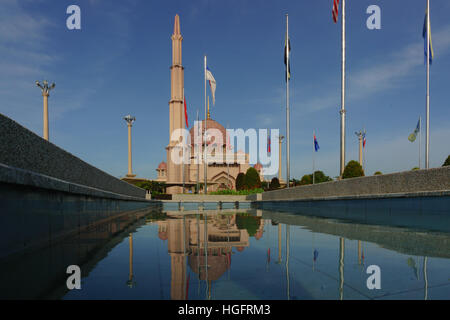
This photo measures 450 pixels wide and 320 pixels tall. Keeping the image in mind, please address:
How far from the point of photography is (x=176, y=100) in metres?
55.3

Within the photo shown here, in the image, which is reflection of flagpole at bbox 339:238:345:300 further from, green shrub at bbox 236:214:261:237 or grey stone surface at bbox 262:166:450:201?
grey stone surface at bbox 262:166:450:201

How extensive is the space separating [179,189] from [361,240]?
54.9 m

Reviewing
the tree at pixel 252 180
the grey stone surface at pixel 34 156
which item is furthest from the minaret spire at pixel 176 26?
the grey stone surface at pixel 34 156

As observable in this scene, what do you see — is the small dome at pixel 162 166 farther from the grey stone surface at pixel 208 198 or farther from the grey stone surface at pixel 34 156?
the grey stone surface at pixel 34 156

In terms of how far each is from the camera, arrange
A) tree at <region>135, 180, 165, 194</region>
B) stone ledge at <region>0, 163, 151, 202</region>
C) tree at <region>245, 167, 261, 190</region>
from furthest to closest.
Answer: tree at <region>135, 180, 165, 194</region> < tree at <region>245, 167, 261, 190</region> < stone ledge at <region>0, 163, 151, 202</region>

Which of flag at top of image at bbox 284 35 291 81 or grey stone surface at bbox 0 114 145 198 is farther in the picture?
flag at top of image at bbox 284 35 291 81

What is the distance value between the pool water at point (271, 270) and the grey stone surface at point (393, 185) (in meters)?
3.02

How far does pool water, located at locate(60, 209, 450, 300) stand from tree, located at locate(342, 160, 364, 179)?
10339mm

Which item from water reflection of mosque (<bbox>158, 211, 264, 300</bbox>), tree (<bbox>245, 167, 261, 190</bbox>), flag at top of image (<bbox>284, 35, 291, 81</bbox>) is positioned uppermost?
flag at top of image (<bbox>284, 35, 291, 81</bbox>)

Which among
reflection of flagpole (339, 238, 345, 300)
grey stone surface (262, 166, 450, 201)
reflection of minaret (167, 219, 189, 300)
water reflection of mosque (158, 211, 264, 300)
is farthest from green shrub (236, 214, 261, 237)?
grey stone surface (262, 166, 450, 201)

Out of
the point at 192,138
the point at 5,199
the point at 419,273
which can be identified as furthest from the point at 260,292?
the point at 192,138

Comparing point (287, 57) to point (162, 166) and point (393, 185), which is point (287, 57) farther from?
point (162, 166)

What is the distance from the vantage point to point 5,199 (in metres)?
2.95

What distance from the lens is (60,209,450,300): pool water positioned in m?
1.98
